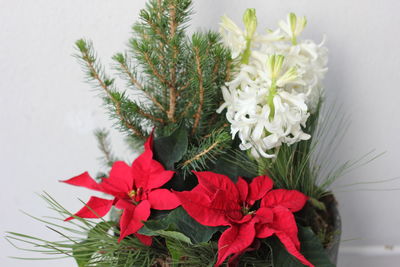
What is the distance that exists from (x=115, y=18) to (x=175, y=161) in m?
0.30

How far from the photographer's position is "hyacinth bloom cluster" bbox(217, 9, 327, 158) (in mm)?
544

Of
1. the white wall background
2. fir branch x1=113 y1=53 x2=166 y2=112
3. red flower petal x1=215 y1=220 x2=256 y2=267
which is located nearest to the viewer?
red flower petal x1=215 y1=220 x2=256 y2=267

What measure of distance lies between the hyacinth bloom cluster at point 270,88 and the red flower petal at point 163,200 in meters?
0.11

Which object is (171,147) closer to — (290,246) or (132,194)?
(132,194)

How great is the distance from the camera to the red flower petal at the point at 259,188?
1.89 feet

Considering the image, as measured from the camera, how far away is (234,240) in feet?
1.65

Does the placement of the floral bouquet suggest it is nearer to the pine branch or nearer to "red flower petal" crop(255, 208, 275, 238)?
"red flower petal" crop(255, 208, 275, 238)

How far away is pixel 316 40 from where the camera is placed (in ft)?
2.56

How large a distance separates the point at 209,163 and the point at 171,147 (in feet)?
0.25

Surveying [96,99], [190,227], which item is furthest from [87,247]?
[96,99]

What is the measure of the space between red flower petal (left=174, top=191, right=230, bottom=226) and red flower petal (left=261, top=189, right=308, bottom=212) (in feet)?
0.24

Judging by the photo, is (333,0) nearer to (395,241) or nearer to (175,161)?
(175,161)

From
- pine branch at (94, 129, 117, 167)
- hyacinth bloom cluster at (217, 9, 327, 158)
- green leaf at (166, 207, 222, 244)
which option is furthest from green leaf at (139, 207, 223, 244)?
pine branch at (94, 129, 117, 167)

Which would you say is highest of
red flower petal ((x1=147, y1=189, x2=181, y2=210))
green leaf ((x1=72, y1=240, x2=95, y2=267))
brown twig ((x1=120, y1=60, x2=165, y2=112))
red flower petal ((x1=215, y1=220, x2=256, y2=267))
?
brown twig ((x1=120, y1=60, x2=165, y2=112))
